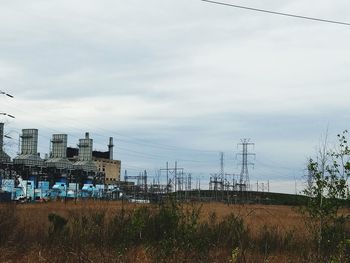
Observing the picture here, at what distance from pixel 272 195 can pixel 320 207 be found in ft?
344

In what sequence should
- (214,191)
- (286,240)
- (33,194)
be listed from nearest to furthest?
(286,240)
(33,194)
(214,191)

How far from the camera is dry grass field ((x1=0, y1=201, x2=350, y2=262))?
969 centimetres

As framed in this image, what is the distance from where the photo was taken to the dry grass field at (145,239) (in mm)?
9688

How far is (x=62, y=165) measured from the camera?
380ft

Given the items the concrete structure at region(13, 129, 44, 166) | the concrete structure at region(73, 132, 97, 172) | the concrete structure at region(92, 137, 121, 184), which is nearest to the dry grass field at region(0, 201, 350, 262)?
the concrete structure at region(13, 129, 44, 166)

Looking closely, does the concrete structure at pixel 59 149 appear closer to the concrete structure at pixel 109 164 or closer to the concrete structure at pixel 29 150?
the concrete structure at pixel 29 150

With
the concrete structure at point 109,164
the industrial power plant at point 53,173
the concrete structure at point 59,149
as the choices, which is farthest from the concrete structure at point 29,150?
the concrete structure at point 109,164

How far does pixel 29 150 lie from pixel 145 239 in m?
102

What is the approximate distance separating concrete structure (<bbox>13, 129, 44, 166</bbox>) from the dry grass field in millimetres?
89037

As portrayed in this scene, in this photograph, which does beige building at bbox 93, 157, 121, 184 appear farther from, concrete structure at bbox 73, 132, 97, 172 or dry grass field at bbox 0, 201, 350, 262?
dry grass field at bbox 0, 201, 350, 262

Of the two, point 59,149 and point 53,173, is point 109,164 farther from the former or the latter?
point 53,173

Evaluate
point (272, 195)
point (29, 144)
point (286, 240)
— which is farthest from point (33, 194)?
point (286, 240)

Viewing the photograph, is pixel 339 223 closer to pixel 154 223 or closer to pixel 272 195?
pixel 154 223

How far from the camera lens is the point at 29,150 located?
365ft
